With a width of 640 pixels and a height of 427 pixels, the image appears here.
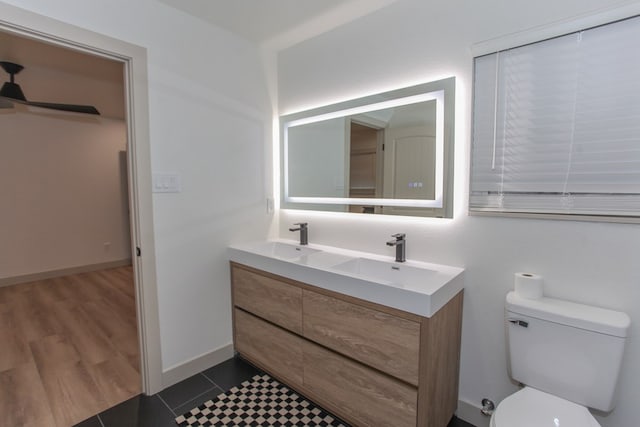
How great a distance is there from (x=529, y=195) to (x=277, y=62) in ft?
6.91

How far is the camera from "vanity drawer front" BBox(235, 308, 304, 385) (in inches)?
75.1

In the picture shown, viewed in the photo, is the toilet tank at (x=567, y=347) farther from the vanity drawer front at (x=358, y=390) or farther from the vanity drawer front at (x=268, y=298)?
the vanity drawer front at (x=268, y=298)

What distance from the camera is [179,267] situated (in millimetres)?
2070

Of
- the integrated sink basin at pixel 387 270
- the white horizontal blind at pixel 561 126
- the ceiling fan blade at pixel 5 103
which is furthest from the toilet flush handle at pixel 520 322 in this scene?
the ceiling fan blade at pixel 5 103

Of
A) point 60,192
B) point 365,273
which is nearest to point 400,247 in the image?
point 365,273

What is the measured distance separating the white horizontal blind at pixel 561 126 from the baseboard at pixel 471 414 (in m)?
1.09

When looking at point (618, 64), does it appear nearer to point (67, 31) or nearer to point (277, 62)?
point (277, 62)

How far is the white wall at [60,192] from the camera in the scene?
12.9ft

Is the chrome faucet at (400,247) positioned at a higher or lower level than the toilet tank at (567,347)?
higher

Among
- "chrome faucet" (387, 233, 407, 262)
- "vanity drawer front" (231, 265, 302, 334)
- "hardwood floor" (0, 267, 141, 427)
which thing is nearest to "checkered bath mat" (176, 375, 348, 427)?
"vanity drawer front" (231, 265, 302, 334)

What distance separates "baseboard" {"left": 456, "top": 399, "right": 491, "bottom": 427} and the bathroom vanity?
0.22 feet

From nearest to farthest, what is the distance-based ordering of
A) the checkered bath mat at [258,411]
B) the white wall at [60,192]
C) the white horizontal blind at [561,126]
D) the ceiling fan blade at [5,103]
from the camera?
the white horizontal blind at [561,126] → the checkered bath mat at [258,411] → the ceiling fan blade at [5,103] → the white wall at [60,192]

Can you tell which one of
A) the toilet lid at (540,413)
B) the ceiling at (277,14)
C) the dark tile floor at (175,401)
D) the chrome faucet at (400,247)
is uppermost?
the ceiling at (277,14)

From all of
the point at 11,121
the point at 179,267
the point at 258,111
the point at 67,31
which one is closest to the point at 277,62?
the point at 258,111
